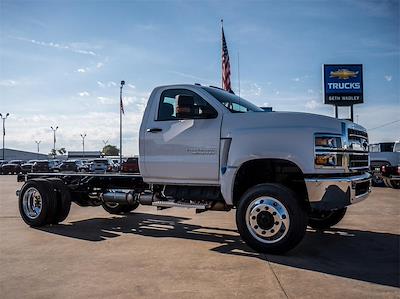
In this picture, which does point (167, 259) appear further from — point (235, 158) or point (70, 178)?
point (70, 178)

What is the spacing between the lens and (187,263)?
197 inches

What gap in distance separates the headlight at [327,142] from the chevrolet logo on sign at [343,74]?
68.3ft

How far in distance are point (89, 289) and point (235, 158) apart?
8.77 feet

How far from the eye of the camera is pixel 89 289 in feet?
13.3

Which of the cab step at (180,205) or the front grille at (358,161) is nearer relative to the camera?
the front grille at (358,161)

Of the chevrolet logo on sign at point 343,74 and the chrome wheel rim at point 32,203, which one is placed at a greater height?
the chevrolet logo on sign at point 343,74

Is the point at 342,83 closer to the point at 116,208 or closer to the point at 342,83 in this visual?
the point at 342,83

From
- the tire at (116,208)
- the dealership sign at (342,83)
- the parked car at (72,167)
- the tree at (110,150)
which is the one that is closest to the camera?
the tire at (116,208)

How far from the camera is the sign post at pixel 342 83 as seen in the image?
24641mm

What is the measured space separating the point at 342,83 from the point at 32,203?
21.0 metres

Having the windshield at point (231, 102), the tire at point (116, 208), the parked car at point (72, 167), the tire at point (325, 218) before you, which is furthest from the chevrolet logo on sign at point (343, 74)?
the windshield at point (231, 102)

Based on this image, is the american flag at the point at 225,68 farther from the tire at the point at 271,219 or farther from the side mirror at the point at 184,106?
the tire at the point at 271,219

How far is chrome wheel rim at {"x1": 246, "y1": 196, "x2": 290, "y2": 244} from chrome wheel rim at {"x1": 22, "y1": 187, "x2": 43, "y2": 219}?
4.58 m

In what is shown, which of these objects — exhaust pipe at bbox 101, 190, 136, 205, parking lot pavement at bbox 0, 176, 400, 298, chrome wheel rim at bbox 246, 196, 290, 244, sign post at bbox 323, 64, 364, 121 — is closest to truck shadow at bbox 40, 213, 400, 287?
parking lot pavement at bbox 0, 176, 400, 298
